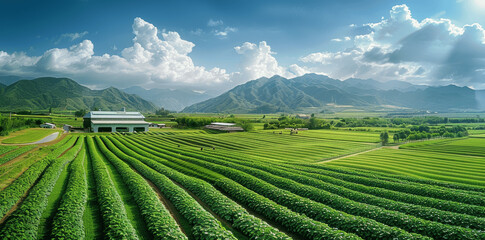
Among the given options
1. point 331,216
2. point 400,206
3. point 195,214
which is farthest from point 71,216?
point 400,206

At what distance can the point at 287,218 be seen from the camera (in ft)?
57.5

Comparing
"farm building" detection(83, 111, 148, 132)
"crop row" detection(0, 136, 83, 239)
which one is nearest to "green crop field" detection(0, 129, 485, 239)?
"crop row" detection(0, 136, 83, 239)

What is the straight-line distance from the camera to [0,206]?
705 inches

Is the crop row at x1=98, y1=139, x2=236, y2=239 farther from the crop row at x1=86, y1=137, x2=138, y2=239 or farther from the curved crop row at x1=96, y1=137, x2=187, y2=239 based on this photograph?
the crop row at x1=86, y1=137, x2=138, y2=239

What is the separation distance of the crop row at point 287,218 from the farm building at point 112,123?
119 metres

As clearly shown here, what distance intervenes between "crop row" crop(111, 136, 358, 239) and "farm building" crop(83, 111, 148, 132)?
119473mm

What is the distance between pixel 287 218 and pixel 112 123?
431 ft

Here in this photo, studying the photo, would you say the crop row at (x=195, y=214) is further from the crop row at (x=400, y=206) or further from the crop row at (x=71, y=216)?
the crop row at (x=400, y=206)

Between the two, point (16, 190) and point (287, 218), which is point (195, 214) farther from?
point (16, 190)

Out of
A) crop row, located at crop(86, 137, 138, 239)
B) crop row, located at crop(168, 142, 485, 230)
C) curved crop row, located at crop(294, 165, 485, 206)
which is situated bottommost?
curved crop row, located at crop(294, 165, 485, 206)

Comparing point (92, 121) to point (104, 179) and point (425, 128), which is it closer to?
point (104, 179)

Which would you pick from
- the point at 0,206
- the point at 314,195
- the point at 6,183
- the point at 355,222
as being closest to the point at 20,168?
the point at 6,183

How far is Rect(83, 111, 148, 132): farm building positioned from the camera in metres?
127

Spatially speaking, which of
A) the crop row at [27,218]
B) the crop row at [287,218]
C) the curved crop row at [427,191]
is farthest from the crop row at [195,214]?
the curved crop row at [427,191]
